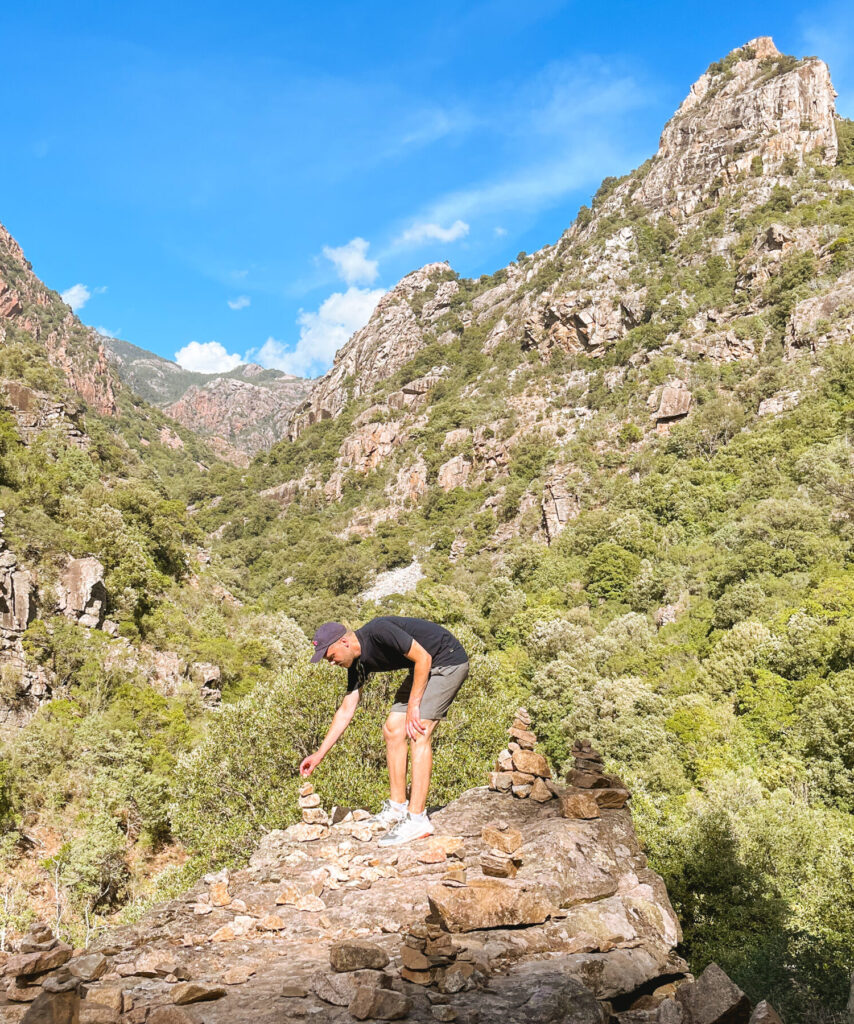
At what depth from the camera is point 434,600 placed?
162ft

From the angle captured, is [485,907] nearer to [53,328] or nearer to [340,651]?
[340,651]

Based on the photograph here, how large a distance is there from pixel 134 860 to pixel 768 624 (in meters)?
31.0

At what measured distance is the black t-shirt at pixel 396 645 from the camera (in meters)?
5.85

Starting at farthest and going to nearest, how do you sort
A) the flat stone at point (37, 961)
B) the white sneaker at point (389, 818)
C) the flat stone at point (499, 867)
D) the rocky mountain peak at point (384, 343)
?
the rocky mountain peak at point (384, 343)
the white sneaker at point (389, 818)
the flat stone at point (499, 867)
the flat stone at point (37, 961)

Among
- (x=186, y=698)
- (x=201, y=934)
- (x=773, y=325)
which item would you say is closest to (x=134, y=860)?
(x=186, y=698)

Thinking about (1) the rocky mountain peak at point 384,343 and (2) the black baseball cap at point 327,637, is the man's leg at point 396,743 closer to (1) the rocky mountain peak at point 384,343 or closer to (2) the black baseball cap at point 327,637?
(2) the black baseball cap at point 327,637

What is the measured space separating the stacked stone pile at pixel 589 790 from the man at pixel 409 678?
155cm

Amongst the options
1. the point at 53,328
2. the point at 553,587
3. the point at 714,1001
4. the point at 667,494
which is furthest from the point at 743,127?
the point at 53,328

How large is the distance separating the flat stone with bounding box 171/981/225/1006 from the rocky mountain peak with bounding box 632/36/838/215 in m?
104

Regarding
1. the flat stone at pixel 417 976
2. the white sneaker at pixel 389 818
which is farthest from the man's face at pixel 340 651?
the flat stone at pixel 417 976

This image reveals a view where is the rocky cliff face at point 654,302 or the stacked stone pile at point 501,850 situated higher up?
the rocky cliff face at point 654,302

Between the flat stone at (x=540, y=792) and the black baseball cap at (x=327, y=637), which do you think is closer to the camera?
the black baseball cap at (x=327, y=637)

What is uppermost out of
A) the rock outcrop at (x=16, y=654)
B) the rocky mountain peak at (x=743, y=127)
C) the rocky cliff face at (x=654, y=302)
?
the rocky mountain peak at (x=743, y=127)

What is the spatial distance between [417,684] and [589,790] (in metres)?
2.39
